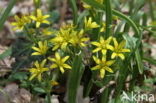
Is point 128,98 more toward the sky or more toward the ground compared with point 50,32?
more toward the ground

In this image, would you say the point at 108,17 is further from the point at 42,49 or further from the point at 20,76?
the point at 20,76

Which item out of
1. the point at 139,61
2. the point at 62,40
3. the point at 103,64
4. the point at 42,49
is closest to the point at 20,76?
the point at 42,49

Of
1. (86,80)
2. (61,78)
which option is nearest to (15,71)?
(61,78)

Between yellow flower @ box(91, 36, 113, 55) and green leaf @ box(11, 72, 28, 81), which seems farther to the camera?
green leaf @ box(11, 72, 28, 81)

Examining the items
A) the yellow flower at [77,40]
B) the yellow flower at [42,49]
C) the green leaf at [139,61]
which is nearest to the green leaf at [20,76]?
the yellow flower at [42,49]

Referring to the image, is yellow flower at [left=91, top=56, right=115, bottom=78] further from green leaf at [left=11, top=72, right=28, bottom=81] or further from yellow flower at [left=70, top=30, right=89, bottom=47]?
green leaf at [left=11, top=72, right=28, bottom=81]

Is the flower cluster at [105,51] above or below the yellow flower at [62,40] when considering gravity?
below


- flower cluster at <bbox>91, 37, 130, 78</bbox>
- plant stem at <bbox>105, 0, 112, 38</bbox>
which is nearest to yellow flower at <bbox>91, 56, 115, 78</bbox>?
flower cluster at <bbox>91, 37, 130, 78</bbox>

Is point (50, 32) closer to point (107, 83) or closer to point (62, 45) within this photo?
point (62, 45)

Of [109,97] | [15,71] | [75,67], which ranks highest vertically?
[75,67]

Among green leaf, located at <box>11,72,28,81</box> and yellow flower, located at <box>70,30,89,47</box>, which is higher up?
yellow flower, located at <box>70,30,89,47</box>

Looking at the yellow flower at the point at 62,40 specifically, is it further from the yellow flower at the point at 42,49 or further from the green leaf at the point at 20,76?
the green leaf at the point at 20,76
